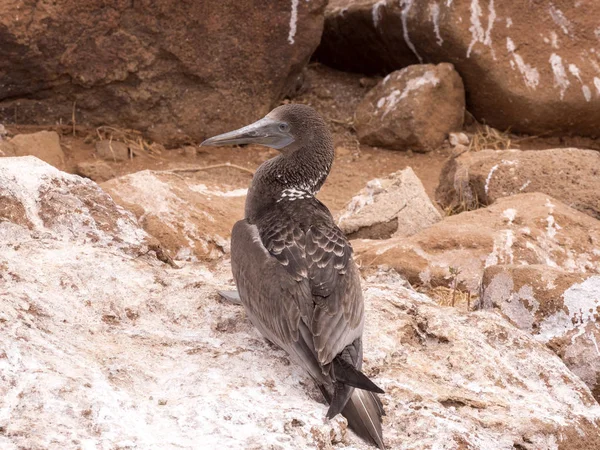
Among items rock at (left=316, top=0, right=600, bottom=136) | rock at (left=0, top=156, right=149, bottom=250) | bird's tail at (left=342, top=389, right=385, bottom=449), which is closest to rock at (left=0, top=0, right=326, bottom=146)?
rock at (left=316, top=0, right=600, bottom=136)

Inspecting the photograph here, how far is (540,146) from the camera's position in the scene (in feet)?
33.0

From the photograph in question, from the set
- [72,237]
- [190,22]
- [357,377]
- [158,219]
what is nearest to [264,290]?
[357,377]

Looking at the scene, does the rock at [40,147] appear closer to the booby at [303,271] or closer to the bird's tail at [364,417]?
the booby at [303,271]

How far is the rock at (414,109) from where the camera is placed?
9570 millimetres

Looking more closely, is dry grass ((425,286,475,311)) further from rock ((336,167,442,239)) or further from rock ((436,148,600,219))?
rock ((436,148,600,219))

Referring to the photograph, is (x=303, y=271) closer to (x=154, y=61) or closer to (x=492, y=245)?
(x=492, y=245)

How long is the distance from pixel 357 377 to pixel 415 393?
14.3 inches

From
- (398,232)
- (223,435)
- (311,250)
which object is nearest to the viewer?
(223,435)

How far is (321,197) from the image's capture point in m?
8.48

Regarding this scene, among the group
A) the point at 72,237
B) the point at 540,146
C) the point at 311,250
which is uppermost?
the point at 311,250

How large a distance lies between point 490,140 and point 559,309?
567 centimetres

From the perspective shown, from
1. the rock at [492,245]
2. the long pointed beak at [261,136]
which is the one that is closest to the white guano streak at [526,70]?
the rock at [492,245]

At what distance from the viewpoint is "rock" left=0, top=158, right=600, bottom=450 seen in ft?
9.82

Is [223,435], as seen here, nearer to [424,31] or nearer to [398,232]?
[398,232]
